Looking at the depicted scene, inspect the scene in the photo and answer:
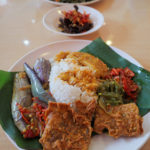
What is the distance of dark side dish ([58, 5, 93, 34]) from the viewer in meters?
3.25

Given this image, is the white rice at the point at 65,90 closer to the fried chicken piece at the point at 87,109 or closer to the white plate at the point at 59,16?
the fried chicken piece at the point at 87,109

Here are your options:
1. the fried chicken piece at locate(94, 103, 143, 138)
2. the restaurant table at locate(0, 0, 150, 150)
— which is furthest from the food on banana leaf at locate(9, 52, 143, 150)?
the restaurant table at locate(0, 0, 150, 150)

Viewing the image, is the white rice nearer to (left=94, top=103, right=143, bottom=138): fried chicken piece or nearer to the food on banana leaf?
the food on banana leaf

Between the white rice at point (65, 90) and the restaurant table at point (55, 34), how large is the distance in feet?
3.23

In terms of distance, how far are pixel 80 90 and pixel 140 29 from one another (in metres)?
2.32

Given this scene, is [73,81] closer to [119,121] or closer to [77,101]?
[77,101]

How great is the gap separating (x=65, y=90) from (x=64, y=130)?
2.17 ft

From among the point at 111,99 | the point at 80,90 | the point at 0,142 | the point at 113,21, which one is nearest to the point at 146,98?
the point at 111,99

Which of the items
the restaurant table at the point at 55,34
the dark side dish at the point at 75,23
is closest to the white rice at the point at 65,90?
the restaurant table at the point at 55,34

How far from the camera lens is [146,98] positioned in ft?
6.87

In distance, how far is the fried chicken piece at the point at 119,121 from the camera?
1670 mm

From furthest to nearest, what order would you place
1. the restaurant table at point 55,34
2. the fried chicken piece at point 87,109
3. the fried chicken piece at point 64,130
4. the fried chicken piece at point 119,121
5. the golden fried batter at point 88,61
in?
the restaurant table at point 55,34, the golden fried batter at point 88,61, the fried chicken piece at point 87,109, the fried chicken piece at point 119,121, the fried chicken piece at point 64,130

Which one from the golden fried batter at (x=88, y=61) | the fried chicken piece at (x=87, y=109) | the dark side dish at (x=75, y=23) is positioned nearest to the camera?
the fried chicken piece at (x=87, y=109)

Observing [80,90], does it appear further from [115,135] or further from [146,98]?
[146,98]
